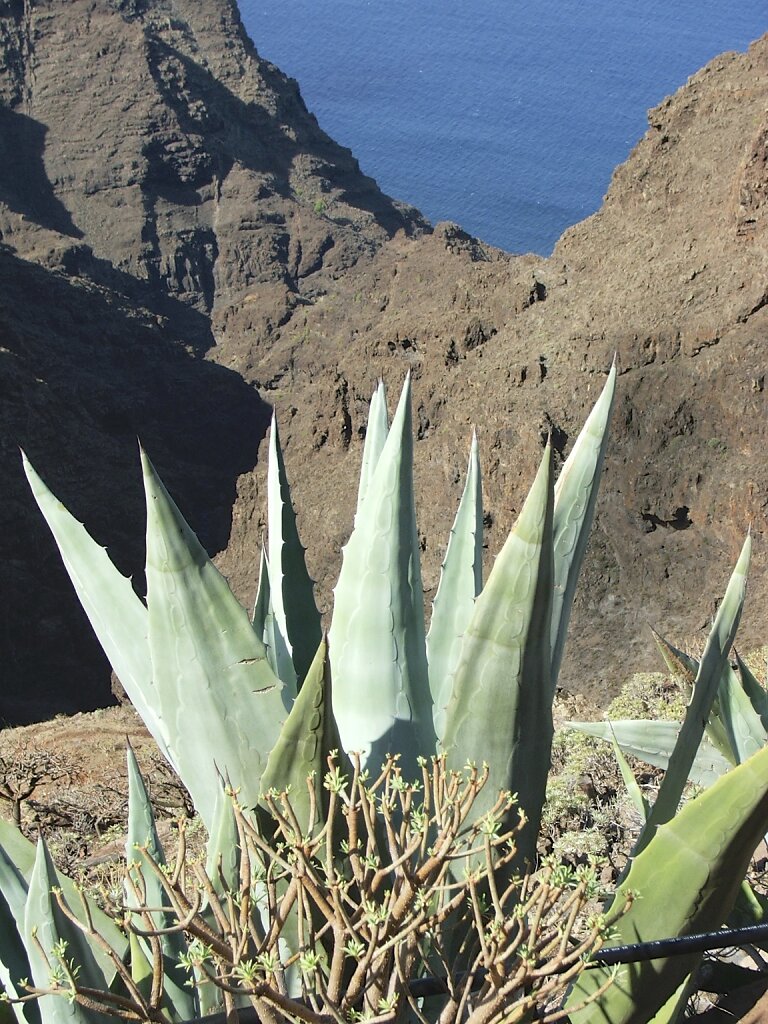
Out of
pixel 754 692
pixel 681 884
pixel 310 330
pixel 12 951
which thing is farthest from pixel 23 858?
pixel 310 330

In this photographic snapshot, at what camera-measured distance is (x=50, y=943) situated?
105 cm

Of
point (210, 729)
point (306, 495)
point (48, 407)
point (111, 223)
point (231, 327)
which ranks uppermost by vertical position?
point (111, 223)

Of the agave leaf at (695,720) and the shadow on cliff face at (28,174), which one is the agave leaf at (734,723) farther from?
the shadow on cliff face at (28,174)

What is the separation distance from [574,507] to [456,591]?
0.81 ft

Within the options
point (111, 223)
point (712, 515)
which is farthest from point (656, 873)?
point (111, 223)

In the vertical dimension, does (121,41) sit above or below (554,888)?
above

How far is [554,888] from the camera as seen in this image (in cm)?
99

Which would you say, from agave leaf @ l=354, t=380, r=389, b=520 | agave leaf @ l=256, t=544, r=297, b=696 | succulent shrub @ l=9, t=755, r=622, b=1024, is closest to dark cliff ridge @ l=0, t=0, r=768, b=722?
agave leaf @ l=354, t=380, r=389, b=520

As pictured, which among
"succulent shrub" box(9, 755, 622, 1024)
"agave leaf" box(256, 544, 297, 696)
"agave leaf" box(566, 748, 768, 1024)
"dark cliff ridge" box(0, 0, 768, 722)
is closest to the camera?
"succulent shrub" box(9, 755, 622, 1024)

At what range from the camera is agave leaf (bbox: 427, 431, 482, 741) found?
5.14 feet

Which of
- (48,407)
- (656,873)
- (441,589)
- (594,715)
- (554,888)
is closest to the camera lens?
(554,888)

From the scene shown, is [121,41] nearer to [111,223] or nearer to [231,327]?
[111,223]

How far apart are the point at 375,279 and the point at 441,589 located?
23.4 m

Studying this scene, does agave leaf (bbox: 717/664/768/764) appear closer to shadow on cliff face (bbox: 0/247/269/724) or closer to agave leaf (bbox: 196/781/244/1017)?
agave leaf (bbox: 196/781/244/1017)
